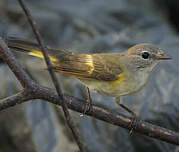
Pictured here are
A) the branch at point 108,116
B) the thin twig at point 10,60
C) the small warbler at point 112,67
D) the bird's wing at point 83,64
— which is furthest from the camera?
the small warbler at point 112,67

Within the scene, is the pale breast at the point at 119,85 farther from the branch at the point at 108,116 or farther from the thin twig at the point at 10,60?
the thin twig at the point at 10,60

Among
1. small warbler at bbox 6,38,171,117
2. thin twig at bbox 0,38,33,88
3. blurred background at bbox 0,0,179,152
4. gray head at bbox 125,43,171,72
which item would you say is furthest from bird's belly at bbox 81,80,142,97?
thin twig at bbox 0,38,33,88

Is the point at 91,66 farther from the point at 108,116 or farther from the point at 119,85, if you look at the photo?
the point at 108,116

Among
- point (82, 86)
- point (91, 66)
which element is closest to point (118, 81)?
point (91, 66)

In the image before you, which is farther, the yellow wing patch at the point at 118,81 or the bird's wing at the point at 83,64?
the yellow wing patch at the point at 118,81

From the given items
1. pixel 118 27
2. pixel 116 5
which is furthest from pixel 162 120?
pixel 116 5

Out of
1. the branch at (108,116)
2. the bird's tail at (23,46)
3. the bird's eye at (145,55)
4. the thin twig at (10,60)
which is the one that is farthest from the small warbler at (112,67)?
the thin twig at (10,60)

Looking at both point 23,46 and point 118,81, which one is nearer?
point 23,46

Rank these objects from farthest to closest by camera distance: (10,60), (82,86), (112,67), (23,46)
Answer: (82,86) → (112,67) → (23,46) → (10,60)
